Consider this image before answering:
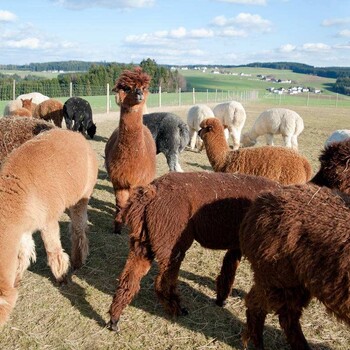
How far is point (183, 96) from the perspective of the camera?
42688 mm

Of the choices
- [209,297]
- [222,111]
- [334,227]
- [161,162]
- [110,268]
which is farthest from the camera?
[222,111]

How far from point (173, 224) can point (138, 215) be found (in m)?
0.30

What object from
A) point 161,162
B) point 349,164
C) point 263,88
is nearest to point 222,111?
point 161,162

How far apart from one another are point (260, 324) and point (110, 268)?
1.99 m

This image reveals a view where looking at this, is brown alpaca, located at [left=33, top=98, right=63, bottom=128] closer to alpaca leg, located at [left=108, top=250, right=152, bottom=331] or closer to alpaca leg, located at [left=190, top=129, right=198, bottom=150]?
alpaca leg, located at [left=190, top=129, right=198, bottom=150]

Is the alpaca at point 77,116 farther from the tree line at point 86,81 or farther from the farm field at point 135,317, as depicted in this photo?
the farm field at point 135,317

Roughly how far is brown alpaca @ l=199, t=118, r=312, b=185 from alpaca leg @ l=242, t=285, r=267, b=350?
8.51ft

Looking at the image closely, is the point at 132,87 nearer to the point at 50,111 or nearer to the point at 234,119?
the point at 234,119

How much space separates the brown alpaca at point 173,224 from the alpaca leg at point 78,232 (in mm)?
1173

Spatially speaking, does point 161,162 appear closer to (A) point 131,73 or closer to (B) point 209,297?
(A) point 131,73

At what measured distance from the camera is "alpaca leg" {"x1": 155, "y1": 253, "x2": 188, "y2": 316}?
3213mm

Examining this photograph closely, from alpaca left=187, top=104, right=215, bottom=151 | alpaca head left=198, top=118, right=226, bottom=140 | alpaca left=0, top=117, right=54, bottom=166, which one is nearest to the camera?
alpaca left=0, top=117, right=54, bottom=166

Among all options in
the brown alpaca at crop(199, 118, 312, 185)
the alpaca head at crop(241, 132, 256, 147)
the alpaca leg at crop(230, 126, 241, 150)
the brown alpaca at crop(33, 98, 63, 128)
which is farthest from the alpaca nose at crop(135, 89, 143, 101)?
the brown alpaca at crop(33, 98, 63, 128)

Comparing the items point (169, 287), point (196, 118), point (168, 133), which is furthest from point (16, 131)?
point (196, 118)
